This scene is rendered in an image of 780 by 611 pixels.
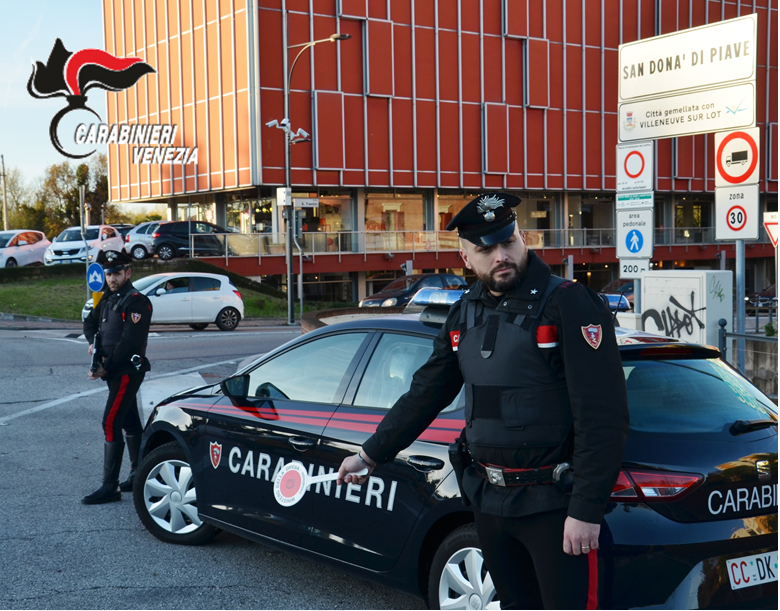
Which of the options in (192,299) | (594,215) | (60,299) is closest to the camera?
(192,299)

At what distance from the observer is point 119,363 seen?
20.8 feet

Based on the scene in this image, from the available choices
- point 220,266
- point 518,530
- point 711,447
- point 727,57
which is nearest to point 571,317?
point 518,530

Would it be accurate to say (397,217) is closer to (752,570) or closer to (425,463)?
(425,463)

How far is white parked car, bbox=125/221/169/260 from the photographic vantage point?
3303 centimetres

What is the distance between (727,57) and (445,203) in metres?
33.2

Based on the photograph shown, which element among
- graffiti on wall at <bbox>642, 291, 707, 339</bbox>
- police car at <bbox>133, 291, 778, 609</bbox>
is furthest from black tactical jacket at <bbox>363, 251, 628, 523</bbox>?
graffiti on wall at <bbox>642, 291, 707, 339</bbox>

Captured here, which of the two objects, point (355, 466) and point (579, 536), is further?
point (355, 466)

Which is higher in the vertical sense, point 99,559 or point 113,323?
point 113,323

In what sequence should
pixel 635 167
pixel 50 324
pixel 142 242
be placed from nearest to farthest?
pixel 635 167
pixel 50 324
pixel 142 242

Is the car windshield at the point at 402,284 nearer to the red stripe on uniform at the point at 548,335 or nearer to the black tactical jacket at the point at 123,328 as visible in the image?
the black tactical jacket at the point at 123,328

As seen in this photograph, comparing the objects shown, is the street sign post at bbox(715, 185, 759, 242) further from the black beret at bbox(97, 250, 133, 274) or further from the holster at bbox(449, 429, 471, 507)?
the holster at bbox(449, 429, 471, 507)

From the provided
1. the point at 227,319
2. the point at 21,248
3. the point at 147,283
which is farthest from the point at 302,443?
the point at 21,248

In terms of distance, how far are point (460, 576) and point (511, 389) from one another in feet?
4.14

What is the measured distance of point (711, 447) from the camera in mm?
3254
